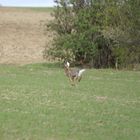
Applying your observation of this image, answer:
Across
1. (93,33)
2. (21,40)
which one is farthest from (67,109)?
(21,40)

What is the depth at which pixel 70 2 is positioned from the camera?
34406mm

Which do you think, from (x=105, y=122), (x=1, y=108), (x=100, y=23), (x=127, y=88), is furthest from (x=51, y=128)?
(x=100, y=23)

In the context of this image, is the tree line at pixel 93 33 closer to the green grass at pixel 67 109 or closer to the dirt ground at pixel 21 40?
the dirt ground at pixel 21 40

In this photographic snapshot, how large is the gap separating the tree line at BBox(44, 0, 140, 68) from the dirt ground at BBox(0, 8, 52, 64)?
3507mm

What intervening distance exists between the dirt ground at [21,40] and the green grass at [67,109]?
1366cm

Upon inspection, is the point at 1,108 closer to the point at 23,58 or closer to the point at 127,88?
the point at 127,88

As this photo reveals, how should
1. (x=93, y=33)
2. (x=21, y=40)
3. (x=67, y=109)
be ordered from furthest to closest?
(x=21, y=40)
(x=93, y=33)
(x=67, y=109)

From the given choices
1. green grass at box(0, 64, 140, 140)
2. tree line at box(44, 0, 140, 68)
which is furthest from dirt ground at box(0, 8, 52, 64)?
green grass at box(0, 64, 140, 140)

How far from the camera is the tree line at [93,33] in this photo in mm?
30469

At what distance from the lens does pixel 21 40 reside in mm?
44062

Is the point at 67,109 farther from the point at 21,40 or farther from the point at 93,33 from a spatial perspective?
the point at 21,40

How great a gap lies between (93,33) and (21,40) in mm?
12326

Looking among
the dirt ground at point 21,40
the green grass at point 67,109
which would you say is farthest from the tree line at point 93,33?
the green grass at point 67,109

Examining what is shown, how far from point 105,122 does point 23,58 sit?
2460 centimetres
